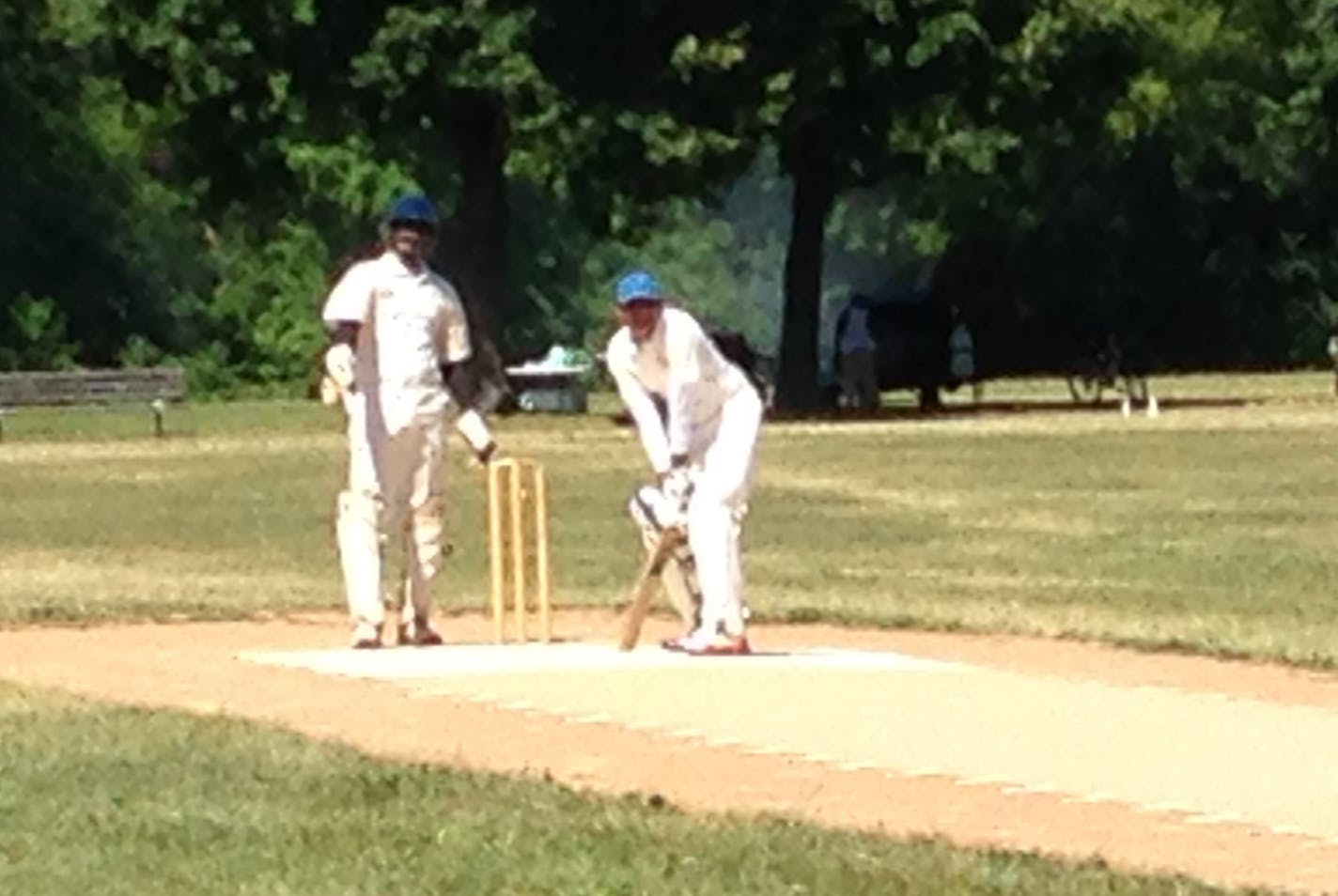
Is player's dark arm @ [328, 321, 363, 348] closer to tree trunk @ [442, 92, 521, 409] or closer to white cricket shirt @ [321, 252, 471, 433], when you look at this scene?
white cricket shirt @ [321, 252, 471, 433]

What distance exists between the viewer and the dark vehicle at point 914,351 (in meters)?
67.6

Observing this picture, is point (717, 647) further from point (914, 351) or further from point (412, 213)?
point (914, 351)

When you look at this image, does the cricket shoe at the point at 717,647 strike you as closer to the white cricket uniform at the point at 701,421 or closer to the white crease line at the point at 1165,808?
the white cricket uniform at the point at 701,421

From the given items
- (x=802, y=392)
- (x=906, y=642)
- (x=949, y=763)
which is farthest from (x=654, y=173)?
(x=949, y=763)

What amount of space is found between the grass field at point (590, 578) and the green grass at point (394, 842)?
2cm

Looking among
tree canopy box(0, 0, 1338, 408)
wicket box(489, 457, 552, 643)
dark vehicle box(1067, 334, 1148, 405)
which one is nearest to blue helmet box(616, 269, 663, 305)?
wicket box(489, 457, 552, 643)

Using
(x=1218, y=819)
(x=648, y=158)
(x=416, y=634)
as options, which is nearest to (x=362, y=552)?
(x=416, y=634)

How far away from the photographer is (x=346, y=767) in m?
14.9

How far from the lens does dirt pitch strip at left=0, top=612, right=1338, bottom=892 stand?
45.2 ft

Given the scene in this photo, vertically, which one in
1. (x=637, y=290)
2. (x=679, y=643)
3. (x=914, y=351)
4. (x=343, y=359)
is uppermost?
(x=637, y=290)

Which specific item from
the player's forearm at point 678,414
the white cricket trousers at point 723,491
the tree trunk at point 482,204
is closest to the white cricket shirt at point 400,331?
the player's forearm at point 678,414

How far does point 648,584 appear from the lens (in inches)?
806

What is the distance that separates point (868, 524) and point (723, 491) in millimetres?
15950

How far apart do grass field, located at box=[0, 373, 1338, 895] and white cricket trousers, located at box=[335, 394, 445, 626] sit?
2669 mm
